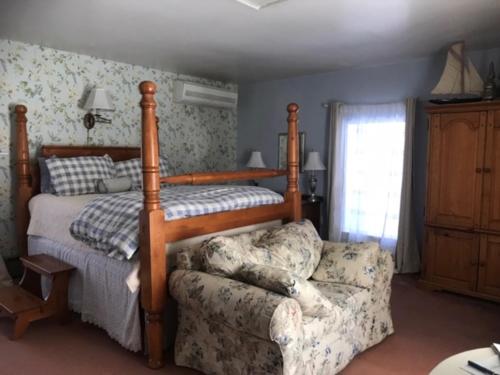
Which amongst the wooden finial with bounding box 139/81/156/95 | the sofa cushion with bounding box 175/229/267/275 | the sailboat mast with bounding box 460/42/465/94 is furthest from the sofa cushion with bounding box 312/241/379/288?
the sailboat mast with bounding box 460/42/465/94

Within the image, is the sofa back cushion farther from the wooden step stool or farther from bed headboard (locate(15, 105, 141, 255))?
bed headboard (locate(15, 105, 141, 255))

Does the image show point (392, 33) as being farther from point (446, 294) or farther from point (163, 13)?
point (446, 294)

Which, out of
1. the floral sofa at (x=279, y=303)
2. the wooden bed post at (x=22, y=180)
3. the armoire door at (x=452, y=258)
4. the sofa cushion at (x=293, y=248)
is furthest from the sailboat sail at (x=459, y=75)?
the wooden bed post at (x=22, y=180)

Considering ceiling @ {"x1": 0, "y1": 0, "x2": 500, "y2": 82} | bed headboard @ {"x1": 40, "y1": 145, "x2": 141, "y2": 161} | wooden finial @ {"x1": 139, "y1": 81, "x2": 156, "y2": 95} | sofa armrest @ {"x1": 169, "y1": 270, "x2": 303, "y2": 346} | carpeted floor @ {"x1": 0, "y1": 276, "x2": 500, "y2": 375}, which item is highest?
ceiling @ {"x1": 0, "y1": 0, "x2": 500, "y2": 82}

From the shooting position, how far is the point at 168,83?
15.5 feet

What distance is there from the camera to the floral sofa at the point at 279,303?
5.87ft

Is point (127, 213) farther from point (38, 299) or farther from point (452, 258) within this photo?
point (452, 258)

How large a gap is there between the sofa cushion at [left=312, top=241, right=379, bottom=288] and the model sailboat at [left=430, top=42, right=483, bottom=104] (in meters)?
1.72

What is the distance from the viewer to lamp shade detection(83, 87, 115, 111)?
3893mm

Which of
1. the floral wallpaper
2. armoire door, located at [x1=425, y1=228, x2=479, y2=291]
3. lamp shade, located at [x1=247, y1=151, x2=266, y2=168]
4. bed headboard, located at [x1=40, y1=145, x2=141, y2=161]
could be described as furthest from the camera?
lamp shade, located at [x1=247, y1=151, x2=266, y2=168]

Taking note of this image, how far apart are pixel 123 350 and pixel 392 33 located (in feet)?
9.84

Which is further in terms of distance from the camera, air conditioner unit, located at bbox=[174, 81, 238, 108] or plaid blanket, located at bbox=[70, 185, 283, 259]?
air conditioner unit, located at bbox=[174, 81, 238, 108]

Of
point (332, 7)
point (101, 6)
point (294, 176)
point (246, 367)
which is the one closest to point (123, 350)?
point (246, 367)

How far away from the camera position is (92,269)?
8.74 ft
